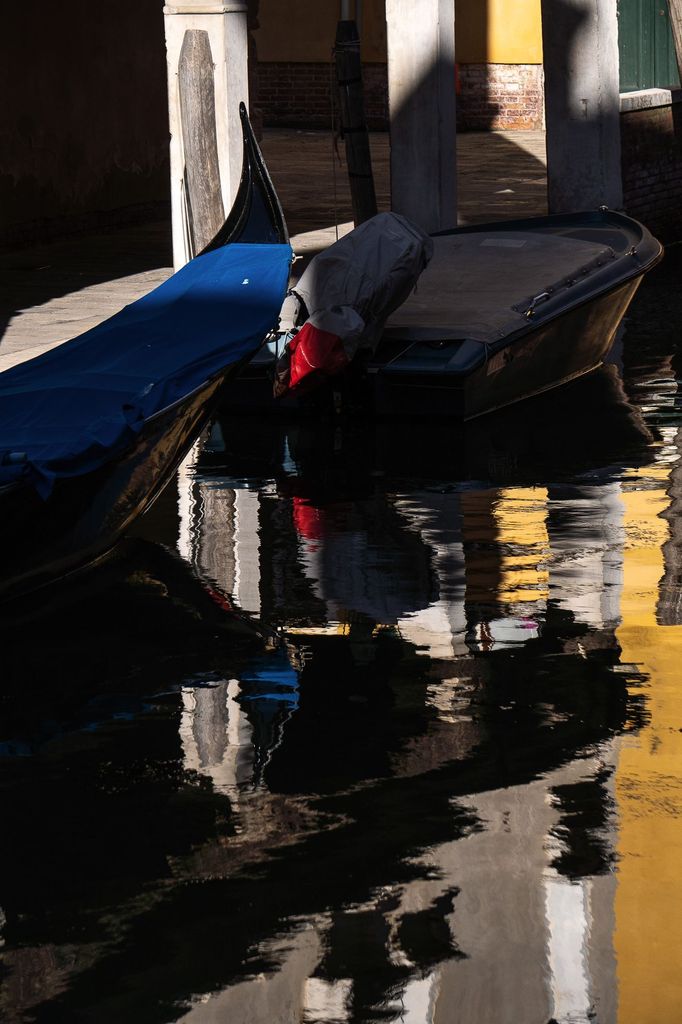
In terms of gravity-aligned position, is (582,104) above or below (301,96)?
below

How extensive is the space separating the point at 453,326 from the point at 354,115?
375 cm

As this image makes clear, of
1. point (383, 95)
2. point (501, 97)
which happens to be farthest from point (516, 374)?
point (383, 95)

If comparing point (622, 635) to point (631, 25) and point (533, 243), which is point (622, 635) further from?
point (631, 25)

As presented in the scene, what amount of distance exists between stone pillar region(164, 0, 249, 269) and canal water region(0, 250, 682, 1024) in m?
4.16

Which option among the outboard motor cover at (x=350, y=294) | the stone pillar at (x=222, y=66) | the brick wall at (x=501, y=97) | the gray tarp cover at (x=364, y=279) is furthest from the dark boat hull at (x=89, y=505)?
the brick wall at (x=501, y=97)

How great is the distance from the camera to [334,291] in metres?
8.49

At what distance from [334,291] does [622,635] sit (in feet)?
11.4

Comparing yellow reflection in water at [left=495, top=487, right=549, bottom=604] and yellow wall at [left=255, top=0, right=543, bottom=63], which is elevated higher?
yellow wall at [left=255, top=0, right=543, bottom=63]

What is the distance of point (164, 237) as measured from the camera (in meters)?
15.0

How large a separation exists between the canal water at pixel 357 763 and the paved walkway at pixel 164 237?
344cm

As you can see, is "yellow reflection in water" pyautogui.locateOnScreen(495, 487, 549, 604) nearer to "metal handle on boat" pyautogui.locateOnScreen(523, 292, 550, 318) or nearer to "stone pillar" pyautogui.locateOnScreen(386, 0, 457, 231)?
"metal handle on boat" pyautogui.locateOnScreen(523, 292, 550, 318)

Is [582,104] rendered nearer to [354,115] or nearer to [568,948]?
[354,115]

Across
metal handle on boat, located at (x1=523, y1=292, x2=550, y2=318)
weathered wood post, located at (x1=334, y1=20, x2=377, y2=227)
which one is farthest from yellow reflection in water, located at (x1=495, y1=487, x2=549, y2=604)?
weathered wood post, located at (x1=334, y1=20, x2=377, y2=227)

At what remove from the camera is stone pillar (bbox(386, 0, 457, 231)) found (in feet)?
40.1
